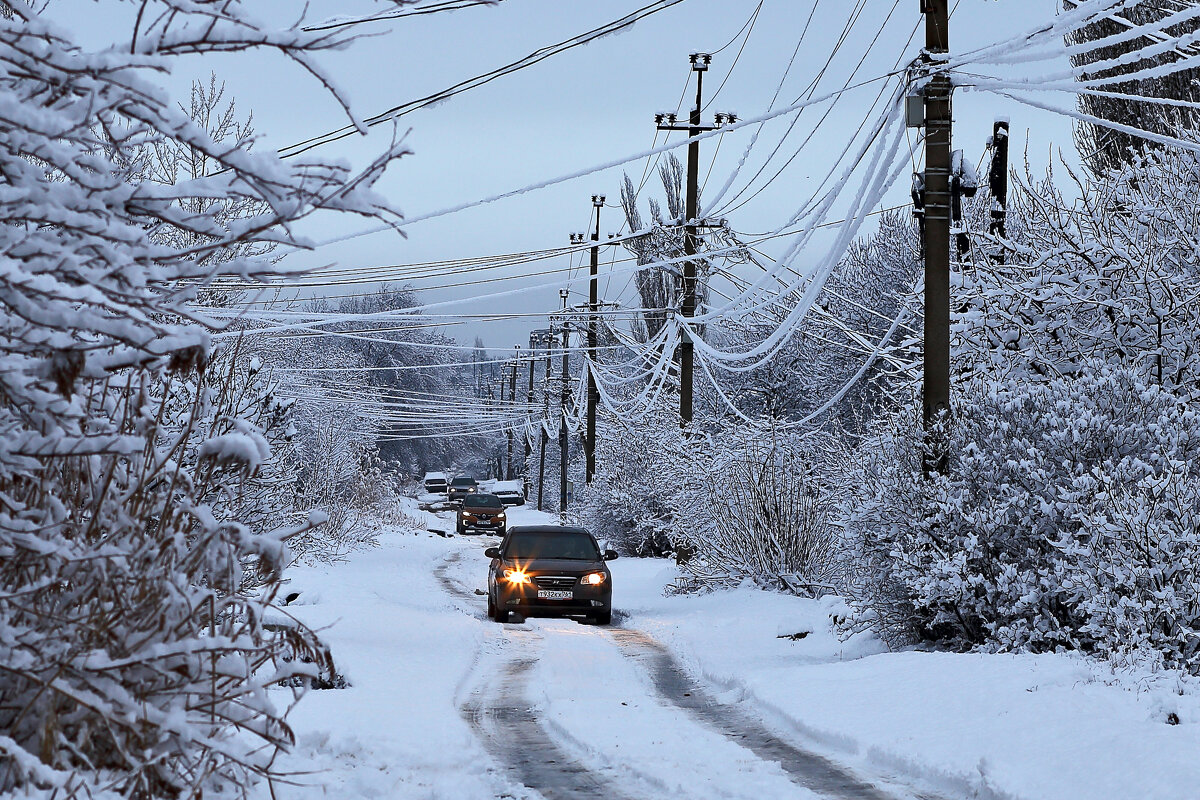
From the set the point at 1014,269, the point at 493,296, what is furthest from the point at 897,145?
the point at 493,296

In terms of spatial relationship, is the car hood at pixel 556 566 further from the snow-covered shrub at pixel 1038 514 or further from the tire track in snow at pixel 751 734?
the snow-covered shrub at pixel 1038 514

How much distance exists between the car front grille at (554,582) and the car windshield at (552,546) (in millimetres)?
543

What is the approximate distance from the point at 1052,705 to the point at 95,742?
20.1 ft

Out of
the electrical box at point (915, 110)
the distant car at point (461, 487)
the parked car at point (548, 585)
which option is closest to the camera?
the electrical box at point (915, 110)

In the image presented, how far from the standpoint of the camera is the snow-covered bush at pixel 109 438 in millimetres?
3787

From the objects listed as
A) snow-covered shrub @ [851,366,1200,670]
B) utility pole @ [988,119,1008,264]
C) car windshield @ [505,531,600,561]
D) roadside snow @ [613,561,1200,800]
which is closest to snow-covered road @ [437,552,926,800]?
roadside snow @ [613,561,1200,800]

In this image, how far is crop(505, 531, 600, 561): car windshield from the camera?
Answer: 61.6 feet

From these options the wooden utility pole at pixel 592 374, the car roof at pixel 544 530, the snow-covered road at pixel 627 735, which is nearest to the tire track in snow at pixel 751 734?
the snow-covered road at pixel 627 735

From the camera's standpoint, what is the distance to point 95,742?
4504mm

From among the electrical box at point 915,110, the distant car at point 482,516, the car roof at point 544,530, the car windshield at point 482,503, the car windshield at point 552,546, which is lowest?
the distant car at point 482,516

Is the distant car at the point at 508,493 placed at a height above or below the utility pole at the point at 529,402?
below

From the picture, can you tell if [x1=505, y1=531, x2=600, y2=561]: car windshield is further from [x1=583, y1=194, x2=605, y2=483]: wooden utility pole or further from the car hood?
[x1=583, y1=194, x2=605, y2=483]: wooden utility pole

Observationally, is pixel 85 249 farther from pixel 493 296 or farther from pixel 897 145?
pixel 493 296

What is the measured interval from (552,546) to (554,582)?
3.59 ft
